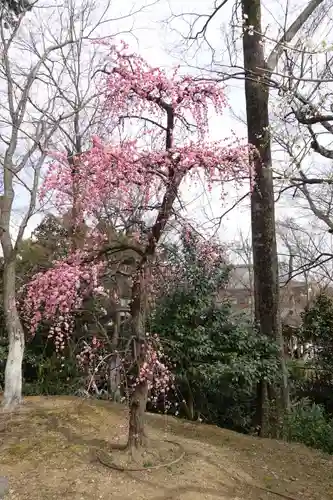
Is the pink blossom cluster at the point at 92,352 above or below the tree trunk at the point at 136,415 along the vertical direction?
above

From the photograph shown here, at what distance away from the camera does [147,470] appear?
13.0 feet

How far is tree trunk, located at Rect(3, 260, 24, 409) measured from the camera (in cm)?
613

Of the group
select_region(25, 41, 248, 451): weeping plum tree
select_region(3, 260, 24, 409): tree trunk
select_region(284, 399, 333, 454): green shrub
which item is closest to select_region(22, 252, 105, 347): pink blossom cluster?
select_region(25, 41, 248, 451): weeping plum tree

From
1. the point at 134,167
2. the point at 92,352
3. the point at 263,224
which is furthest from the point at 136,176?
the point at 263,224

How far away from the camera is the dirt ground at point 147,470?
3.66 m

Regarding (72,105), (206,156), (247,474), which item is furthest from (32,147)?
(247,474)

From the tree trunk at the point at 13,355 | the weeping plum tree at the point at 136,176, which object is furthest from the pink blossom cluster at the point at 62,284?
the tree trunk at the point at 13,355

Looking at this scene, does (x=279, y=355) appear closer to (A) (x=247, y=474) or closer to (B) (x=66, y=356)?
(A) (x=247, y=474)

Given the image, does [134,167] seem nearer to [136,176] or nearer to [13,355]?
[136,176]

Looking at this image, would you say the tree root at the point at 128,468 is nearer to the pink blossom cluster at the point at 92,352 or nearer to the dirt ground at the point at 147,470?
the dirt ground at the point at 147,470

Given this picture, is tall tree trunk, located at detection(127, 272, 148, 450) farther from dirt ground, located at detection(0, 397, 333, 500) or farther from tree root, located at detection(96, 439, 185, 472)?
dirt ground, located at detection(0, 397, 333, 500)

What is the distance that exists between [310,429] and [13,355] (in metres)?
3.82

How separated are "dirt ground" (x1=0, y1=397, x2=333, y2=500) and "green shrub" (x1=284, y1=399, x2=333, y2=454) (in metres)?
0.36

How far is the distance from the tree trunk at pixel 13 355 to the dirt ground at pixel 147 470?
1.03ft
